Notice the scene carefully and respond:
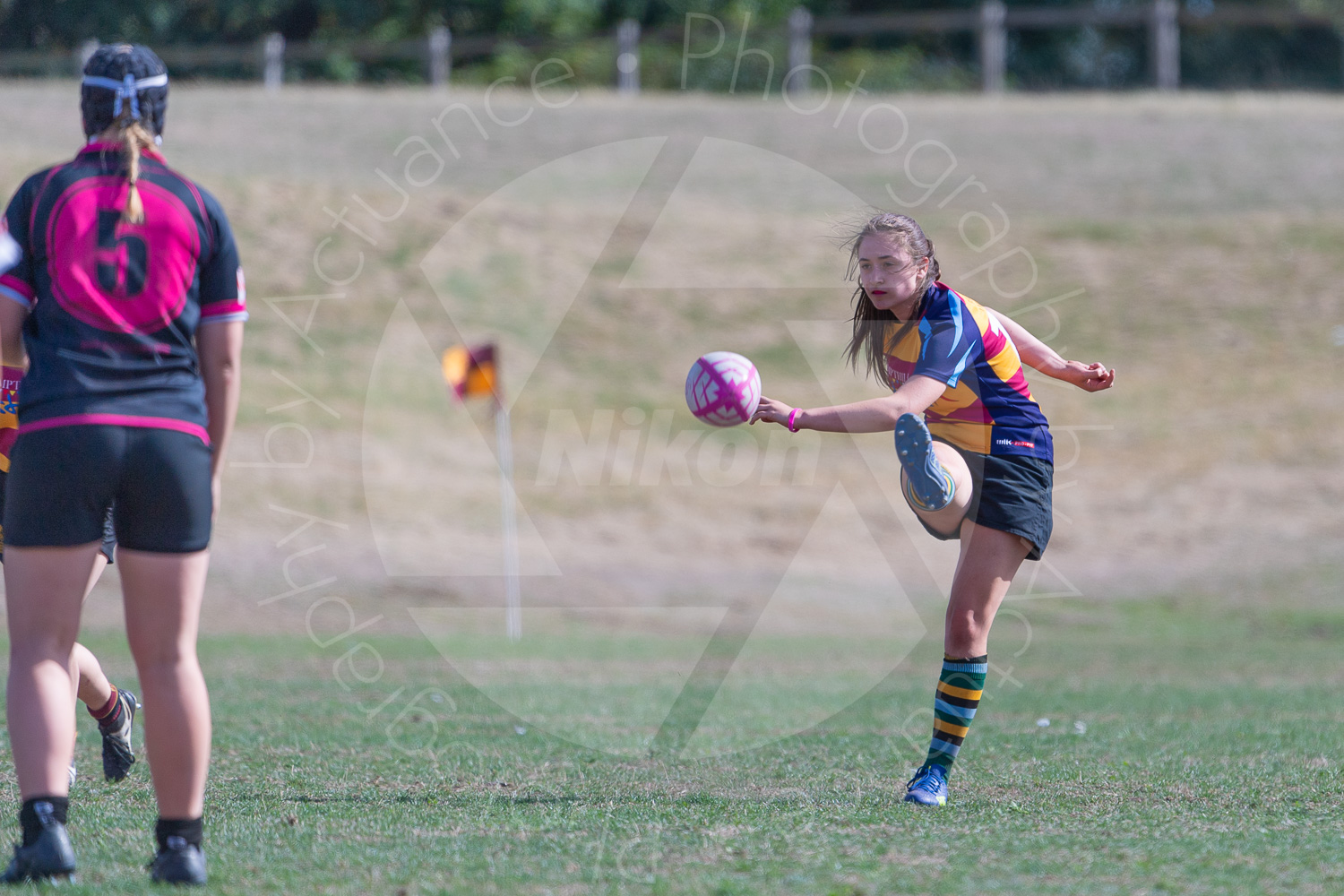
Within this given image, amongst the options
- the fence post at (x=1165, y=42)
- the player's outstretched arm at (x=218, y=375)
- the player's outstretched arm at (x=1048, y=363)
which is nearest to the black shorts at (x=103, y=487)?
the player's outstretched arm at (x=218, y=375)

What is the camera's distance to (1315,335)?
24859 mm

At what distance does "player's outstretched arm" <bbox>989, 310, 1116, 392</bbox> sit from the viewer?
5625mm

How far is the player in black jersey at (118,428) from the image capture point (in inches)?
142

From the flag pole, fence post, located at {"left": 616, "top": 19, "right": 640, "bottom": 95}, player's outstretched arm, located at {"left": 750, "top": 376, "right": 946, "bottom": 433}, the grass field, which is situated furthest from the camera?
fence post, located at {"left": 616, "top": 19, "right": 640, "bottom": 95}

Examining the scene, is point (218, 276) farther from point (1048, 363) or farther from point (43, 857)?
point (1048, 363)

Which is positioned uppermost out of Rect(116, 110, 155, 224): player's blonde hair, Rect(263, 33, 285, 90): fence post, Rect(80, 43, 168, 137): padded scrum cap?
Rect(80, 43, 168, 137): padded scrum cap

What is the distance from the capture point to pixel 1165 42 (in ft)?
121

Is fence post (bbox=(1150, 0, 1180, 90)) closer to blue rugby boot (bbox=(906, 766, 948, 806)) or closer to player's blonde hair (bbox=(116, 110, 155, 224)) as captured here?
blue rugby boot (bbox=(906, 766, 948, 806))

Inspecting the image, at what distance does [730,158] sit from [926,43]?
35.7 feet

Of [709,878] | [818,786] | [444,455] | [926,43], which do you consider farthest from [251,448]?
[926,43]

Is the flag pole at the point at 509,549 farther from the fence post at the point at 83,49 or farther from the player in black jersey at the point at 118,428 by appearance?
the fence post at the point at 83,49

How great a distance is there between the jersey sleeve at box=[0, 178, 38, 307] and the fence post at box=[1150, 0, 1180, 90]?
3703 cm

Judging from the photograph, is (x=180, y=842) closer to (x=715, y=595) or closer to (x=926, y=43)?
(x=715, y=595)

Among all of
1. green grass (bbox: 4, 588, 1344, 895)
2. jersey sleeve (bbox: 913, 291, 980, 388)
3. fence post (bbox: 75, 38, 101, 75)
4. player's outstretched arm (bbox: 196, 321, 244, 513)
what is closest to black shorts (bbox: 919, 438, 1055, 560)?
jersey sleeve (bbox: 913, 291, 980, 388)
